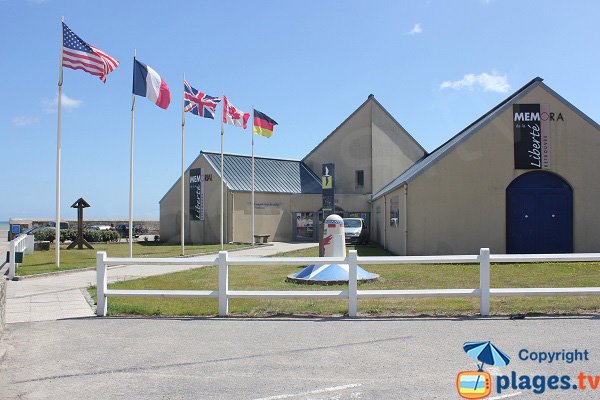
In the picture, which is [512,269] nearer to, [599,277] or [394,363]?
[599,277]

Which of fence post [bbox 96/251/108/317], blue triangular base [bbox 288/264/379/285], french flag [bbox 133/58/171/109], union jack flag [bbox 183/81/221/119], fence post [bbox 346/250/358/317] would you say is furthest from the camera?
union jack flag [bbox 183/81/221/119]

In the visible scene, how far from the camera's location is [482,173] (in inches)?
914

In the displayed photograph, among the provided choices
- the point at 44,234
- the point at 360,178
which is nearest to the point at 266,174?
the point at 360,178

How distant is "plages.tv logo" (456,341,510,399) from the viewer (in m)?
5.73

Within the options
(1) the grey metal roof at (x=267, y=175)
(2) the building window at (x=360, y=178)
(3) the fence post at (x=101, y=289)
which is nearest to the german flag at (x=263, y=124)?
(1) the grey metal roof at (x=267, y=175)

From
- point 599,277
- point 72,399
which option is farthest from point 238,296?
point 599,277

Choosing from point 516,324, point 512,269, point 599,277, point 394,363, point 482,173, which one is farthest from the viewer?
point 482,173

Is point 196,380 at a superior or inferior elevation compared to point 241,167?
inferior

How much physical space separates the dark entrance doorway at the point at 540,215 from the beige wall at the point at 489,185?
10.1 inches

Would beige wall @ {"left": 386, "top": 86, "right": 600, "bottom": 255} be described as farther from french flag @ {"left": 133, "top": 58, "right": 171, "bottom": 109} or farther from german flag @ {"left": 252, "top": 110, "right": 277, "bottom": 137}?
german flag @ {"left": 252, "top": 110, "right": 277, "bottom": 137}

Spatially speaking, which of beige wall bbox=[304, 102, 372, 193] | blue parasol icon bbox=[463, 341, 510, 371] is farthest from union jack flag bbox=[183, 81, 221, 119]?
blue parasol icon bbox=[463, 341, 510, 371]

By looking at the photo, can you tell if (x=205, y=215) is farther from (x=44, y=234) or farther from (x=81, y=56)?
(x=81, y=56)

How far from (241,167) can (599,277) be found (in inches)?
1236

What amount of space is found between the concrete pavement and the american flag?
665 cm
